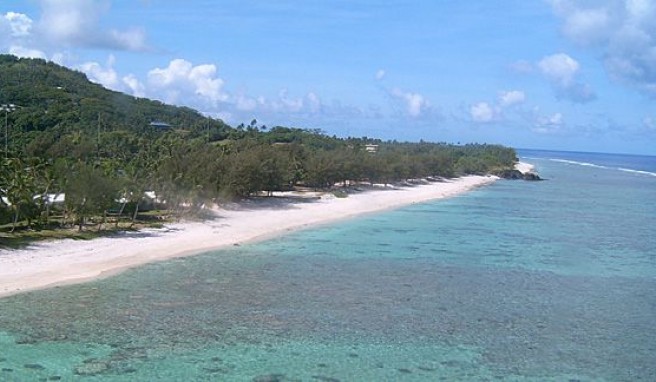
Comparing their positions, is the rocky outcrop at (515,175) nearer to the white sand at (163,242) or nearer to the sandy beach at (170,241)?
the sandy beach at (170,241)

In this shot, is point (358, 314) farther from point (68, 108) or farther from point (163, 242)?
point (68, 108)

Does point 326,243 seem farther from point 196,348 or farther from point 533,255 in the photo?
point 196,348

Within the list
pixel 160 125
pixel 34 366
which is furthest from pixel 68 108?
pixel 34 366

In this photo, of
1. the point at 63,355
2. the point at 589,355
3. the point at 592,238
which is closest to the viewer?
the point at 63,355

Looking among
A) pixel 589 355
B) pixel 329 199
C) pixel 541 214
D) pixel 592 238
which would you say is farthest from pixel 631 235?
pixel 589 355

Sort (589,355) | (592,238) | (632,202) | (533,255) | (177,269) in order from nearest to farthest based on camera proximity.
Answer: (589,355), (177,269), (533,255), (592,238), (632,202)

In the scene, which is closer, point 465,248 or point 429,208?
point 465,248

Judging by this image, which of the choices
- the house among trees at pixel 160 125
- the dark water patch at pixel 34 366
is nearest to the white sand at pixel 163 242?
the dark water patch at pixel 34 366
